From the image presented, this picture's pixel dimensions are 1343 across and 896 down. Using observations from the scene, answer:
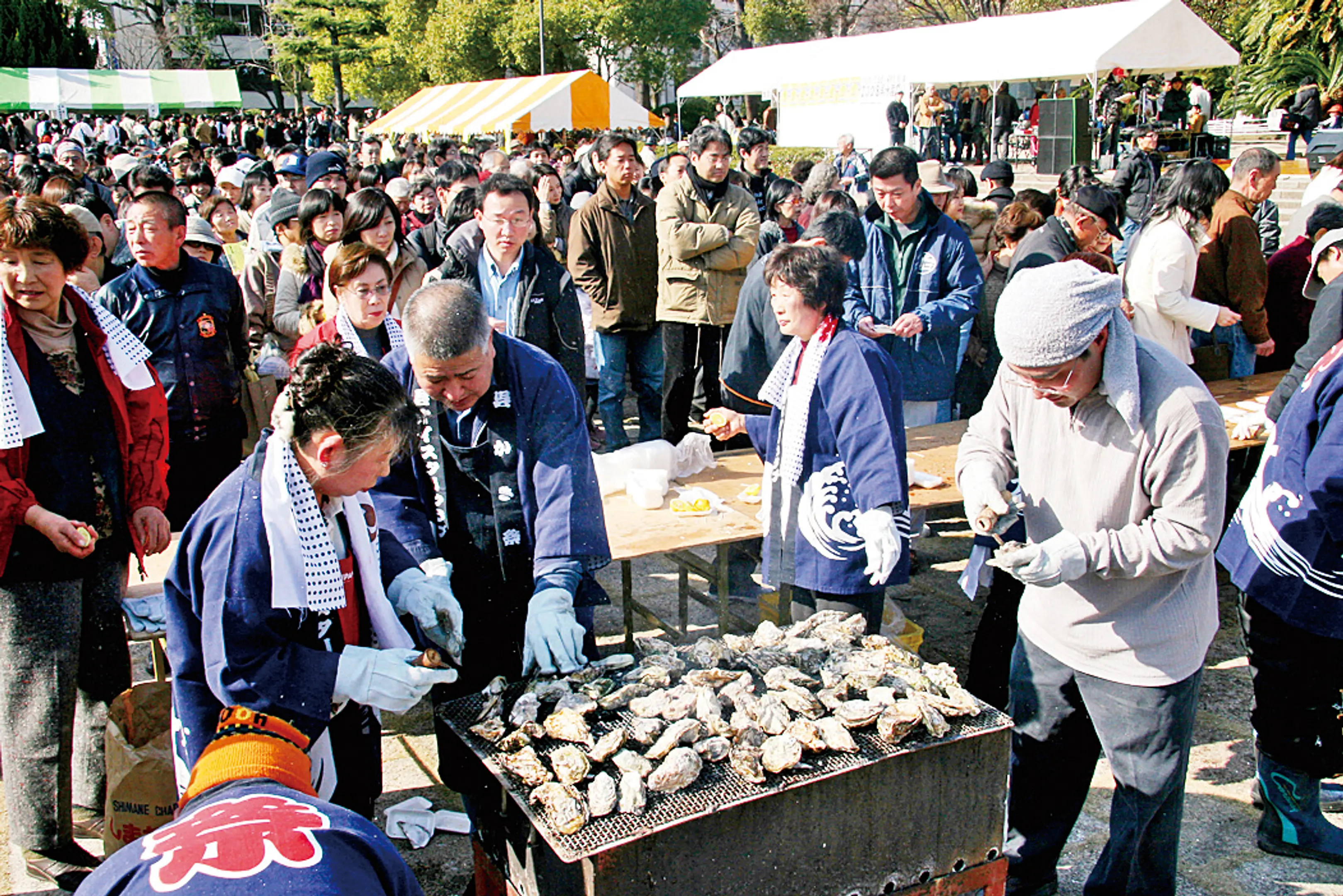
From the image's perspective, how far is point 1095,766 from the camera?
2658 millimetres

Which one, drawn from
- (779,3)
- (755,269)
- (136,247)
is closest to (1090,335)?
(755,269)

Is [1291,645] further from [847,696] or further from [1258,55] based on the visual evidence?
[1258,55]

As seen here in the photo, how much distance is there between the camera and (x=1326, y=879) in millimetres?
2936

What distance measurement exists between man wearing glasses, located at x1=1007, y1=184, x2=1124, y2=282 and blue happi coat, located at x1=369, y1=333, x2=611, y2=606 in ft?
10.9

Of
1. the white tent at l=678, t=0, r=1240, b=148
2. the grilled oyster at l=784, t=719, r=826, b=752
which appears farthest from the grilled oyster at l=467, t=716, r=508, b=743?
the white tent at l=678, t=0, r=1240, b=148

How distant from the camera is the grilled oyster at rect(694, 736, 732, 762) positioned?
6.81 ft

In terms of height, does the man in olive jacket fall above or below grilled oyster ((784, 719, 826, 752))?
above

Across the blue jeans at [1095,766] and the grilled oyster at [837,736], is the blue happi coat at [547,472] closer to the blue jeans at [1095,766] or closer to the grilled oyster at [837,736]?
the grilled oyster at [837,736]

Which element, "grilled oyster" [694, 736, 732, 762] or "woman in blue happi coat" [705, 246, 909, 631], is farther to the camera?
"woman in blue happi coat" [705, 246, 909, 631]

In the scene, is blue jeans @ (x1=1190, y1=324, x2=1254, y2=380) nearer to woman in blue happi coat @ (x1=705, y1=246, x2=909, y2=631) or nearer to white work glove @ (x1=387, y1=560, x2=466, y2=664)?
woman in blue happi coat @ (x1=705, y1=246, x2=909, y2=631)

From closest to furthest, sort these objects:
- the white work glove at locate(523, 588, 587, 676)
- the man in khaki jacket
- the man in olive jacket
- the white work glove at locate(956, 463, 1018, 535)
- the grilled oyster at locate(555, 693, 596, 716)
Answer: the grilled oyster at locate(555, 693, 596, 716)
the white work glove at locate(523, 588, 587, 676)
the white work glove at locate(956, 463, 1018, 535)
the man in khaki jacket
the man in olive jacket

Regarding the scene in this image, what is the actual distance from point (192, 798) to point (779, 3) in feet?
127

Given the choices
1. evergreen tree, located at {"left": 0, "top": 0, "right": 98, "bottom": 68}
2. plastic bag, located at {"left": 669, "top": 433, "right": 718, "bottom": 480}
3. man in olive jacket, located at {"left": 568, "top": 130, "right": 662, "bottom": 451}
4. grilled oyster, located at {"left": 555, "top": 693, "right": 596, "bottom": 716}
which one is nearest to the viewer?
grilled oyster, located at {"left": 555, "top": 693, "right": 596, "bottom": 716}

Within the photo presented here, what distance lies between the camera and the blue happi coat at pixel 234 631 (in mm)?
1913
